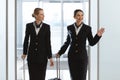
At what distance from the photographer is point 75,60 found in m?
3.46

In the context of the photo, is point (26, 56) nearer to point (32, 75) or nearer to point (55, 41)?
point (32, 75)

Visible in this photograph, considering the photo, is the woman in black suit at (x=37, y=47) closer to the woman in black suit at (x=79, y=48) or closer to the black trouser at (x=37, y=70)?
the black trouser at (x=37, y=70)

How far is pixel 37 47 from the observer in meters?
3.45

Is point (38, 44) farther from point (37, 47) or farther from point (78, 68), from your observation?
point (78, 68)
